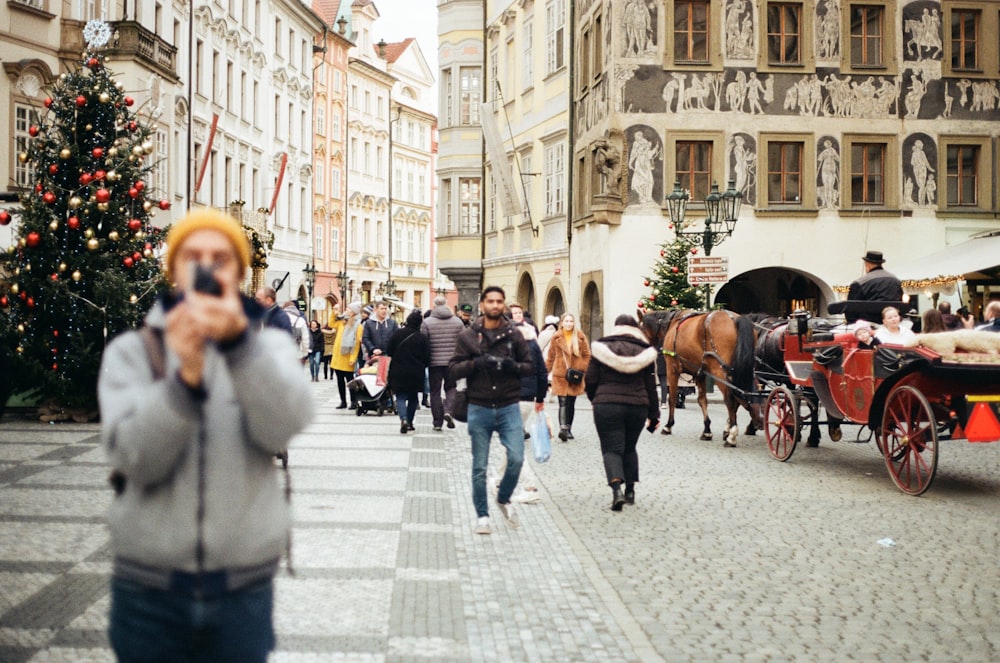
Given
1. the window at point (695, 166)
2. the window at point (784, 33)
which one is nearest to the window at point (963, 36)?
the window at point (784, 33)

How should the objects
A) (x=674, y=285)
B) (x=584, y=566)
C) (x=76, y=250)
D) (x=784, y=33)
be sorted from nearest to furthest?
(x=584, y=566) → (x=76, y=250) → (x=674, y=285) → (x=784, y=33)

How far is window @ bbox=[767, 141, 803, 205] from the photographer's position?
3033cm

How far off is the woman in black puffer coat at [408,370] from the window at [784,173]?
576 inches

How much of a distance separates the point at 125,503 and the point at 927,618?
16.7ft

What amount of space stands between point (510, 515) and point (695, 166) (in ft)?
70.0

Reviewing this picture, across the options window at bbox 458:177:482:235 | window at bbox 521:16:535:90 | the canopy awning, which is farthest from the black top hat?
window at bbox 458:177:482:235

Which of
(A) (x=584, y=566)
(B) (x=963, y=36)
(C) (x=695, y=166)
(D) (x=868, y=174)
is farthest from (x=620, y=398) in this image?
(B) (x=963, y=36)

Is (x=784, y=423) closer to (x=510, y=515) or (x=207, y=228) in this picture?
(x=510, y=515)

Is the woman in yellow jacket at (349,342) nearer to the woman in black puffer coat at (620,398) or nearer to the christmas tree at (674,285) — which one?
the christmas tree at (674,285)

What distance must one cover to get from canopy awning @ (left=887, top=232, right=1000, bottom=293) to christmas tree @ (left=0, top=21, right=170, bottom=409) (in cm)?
1377

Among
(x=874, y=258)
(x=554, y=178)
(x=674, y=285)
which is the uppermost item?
(x=554, y=178)

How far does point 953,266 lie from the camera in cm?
2266

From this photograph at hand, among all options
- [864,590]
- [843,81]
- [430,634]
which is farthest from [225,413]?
[843,81]

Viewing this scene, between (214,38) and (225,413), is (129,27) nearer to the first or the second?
(214,38)
